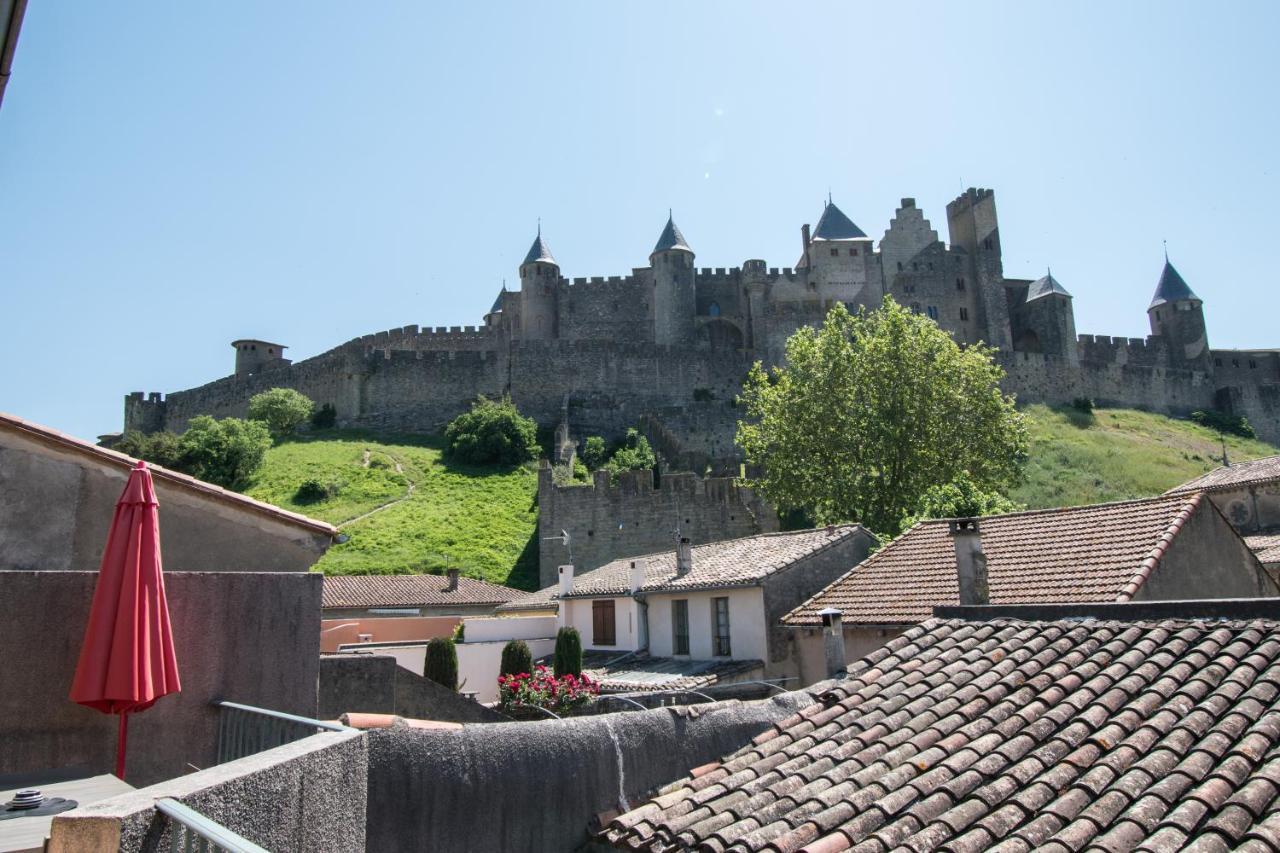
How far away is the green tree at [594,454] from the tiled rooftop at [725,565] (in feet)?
63.1

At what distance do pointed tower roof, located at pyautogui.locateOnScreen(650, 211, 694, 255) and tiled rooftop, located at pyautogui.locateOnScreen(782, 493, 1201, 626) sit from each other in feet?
150

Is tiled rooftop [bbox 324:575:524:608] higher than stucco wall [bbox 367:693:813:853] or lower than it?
higher

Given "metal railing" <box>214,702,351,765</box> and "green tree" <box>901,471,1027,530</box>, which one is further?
"green tree" <box>901,471,1027,530</box>

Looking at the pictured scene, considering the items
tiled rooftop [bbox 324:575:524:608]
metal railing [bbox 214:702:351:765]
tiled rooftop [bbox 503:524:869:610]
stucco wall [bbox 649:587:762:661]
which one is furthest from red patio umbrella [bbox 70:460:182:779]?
tiled rooftop [bbox 324:575:524:608]

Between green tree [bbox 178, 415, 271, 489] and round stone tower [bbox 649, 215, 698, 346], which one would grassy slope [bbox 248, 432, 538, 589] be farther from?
round stone tower [bbox 649, 215, 698, 346]

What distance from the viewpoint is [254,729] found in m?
6.59

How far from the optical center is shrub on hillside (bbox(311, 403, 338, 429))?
5638 centimetres

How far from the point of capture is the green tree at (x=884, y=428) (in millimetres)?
29969

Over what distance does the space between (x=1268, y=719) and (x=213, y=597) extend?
7.22 metres

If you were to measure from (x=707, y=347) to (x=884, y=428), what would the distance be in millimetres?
31185

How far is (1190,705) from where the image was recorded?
20.1ft

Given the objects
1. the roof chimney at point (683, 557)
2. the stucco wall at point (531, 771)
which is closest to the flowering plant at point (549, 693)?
the roof chimney at point (683, 557)

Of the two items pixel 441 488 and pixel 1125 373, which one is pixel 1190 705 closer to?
pixel 441 488

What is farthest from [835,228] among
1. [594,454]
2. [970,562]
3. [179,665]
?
[179,665]
